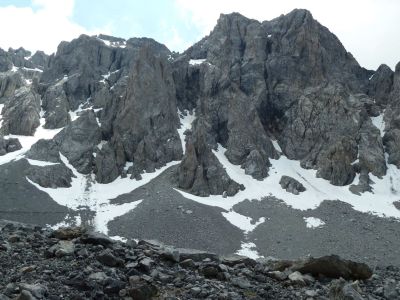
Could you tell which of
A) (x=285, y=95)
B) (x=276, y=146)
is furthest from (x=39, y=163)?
(x=285, y=95)

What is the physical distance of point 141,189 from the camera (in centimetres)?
10281

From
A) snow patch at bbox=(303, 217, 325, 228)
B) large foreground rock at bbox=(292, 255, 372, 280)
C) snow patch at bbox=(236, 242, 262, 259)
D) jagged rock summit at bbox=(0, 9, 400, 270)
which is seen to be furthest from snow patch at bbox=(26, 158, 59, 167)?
large foreground rock at bbox=(292, 255, 372, 280)

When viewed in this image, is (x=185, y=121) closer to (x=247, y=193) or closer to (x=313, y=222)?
(x=247, y=193)

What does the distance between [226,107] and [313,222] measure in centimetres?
5738

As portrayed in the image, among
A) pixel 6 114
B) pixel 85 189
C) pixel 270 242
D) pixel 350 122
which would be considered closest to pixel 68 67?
pixel 6 114

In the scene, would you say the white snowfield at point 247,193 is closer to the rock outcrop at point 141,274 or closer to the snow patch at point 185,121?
the snow patch at point 185,121

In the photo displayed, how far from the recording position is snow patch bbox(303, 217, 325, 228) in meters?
87.5

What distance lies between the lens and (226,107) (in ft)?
451

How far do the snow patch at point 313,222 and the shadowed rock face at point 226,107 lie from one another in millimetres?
19995

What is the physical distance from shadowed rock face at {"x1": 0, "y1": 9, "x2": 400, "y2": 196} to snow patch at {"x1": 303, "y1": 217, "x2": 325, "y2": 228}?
1999cm

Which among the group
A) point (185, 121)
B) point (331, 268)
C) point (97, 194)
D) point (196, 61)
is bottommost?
point (331, 268)

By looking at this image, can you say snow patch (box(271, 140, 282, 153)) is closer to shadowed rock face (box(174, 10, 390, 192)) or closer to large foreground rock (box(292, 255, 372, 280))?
shadowed rock face (box(174, 10, 390, 192))

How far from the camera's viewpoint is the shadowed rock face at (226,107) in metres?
117

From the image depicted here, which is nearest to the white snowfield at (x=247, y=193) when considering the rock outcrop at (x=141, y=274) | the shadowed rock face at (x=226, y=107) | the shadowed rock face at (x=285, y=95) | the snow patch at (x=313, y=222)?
the snow patch at (x=313, y=222)
